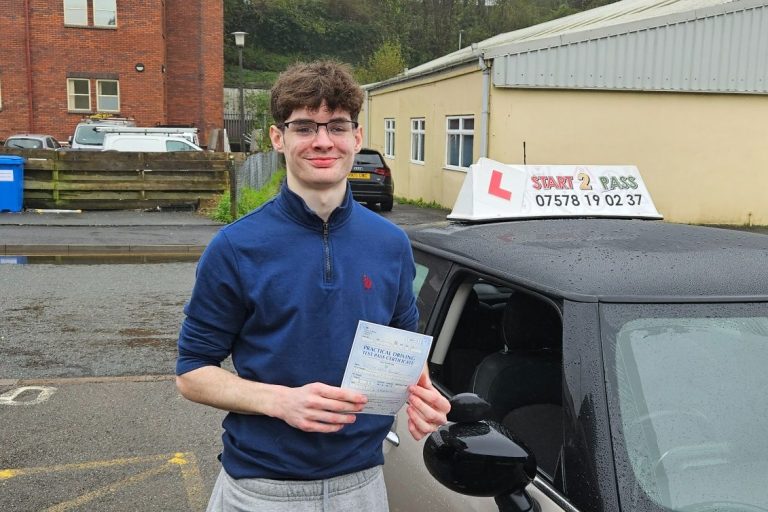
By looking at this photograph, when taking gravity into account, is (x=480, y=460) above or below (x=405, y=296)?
below

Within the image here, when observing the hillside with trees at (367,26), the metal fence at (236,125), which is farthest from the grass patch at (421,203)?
the hillside with trees at (367,26)

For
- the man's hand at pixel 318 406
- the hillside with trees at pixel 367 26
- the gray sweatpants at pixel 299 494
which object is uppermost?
the hillside with trees at pixel 367 26

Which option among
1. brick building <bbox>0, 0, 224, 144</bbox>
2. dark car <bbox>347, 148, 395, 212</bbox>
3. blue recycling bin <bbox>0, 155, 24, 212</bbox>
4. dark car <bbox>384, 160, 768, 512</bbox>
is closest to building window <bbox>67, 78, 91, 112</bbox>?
brick building <bbox>0, 0, 224, 144</bbox>

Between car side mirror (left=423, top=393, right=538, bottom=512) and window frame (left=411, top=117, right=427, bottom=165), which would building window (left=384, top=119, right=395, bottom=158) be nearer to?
window frame (left=411, top=117, right=427, bottom=165)

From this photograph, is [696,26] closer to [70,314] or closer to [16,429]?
[70,314]

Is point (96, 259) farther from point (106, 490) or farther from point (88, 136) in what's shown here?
point (88, 136)

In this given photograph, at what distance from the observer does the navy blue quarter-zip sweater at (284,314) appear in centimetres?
174

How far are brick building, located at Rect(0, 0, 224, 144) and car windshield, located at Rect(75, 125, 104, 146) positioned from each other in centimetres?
801

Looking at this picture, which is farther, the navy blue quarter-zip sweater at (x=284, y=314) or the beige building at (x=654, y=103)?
the beige building at (x=654, y=103)

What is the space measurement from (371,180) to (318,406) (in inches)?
684

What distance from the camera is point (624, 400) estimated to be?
1867mm

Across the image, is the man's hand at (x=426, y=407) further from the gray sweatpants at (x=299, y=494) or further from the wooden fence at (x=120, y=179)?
the wooden fence at (x=120, y=179)

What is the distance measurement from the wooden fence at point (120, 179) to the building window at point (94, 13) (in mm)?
16199

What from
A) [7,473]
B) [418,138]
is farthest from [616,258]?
[418,138]
